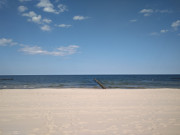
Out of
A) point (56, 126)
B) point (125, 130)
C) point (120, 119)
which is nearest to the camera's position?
point (125, 130)

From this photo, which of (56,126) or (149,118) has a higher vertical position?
(149,118)

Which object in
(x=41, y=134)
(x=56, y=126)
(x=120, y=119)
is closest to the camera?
(x=41, y=134)

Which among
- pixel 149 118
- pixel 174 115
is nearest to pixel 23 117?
pixel 149 118

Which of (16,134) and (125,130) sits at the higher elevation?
(125,130)

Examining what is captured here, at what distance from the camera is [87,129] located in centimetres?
423

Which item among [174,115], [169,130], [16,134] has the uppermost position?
[174,115]

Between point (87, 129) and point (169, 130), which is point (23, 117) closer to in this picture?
point (87, 129)

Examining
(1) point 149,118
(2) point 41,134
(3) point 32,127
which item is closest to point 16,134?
(3) point 32,127

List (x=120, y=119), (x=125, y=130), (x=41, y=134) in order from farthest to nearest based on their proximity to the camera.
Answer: (x=120, y=119) → (x=125, y=130) → (x=41, y=134)

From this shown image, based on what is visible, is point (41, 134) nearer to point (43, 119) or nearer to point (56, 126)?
point (56, 126)

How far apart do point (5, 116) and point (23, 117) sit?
946 mm

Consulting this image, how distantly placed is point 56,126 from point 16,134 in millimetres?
1332

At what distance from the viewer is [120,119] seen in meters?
5.08

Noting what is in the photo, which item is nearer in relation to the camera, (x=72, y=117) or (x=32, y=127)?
(x=32, y=127)
